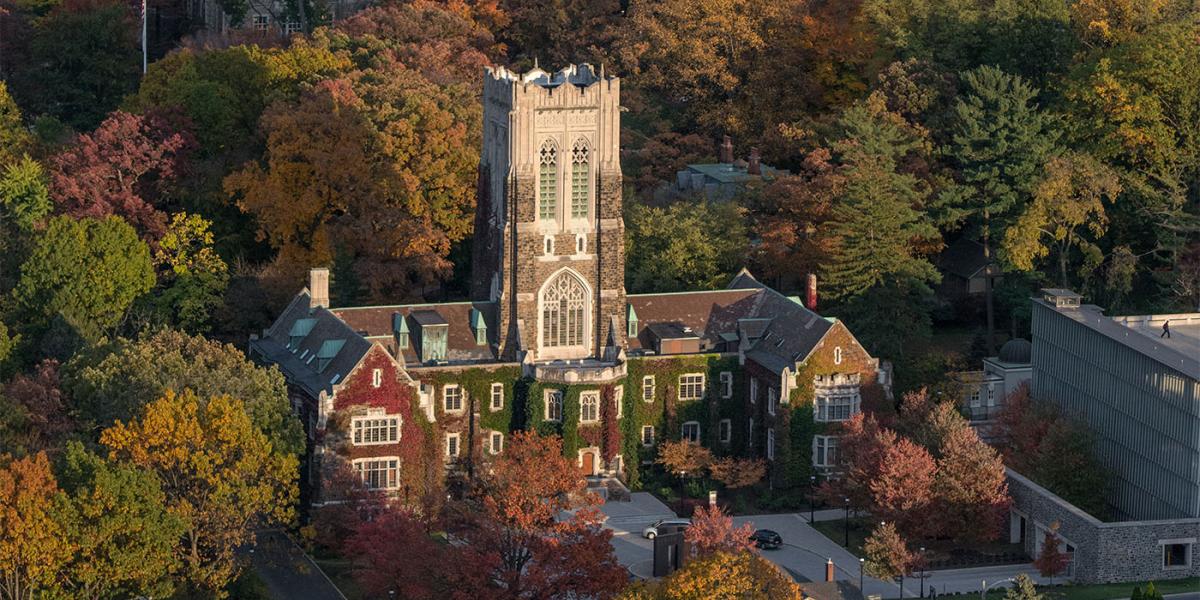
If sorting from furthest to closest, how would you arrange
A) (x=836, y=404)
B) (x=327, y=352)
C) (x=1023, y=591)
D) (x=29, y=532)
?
(x=836, y=404) → (x=327, y=352) → (x=1023, y=591) → (x=29, y=532)

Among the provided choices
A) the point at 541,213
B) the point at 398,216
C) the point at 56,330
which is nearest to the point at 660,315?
the point at 541,213

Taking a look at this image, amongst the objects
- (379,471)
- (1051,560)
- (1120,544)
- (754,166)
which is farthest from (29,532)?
(754,166)

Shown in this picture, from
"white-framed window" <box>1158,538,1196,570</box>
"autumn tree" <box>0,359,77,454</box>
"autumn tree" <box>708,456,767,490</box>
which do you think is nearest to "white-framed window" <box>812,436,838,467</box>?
"autumn tree" <box>708,456,767,490</box>

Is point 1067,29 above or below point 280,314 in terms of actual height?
above

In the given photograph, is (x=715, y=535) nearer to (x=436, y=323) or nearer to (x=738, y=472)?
(x=738, y=472)

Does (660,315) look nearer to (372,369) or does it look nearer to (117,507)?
(372,369)
